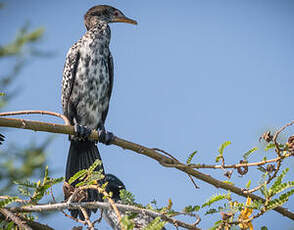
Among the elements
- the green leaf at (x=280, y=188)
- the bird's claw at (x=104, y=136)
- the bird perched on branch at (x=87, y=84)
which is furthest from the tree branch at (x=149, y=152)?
the bird perched on branch at (x=87, y=84)

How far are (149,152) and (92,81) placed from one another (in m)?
1.65

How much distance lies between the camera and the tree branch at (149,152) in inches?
75.1

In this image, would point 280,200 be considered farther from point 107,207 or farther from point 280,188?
point 107,207

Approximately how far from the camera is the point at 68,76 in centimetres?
371

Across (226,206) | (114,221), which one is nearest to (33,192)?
(226,206)

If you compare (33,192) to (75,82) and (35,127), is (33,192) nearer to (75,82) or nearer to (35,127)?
(35,127)

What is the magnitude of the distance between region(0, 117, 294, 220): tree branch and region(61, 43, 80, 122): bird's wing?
1.46 m

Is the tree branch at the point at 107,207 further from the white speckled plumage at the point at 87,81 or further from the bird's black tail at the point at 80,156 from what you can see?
the white speckled plumage at the point at 87,81

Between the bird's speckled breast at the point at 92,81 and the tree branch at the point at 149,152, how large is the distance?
1.40 meters

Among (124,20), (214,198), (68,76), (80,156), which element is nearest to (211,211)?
(214,198)

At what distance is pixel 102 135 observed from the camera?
2.98 meters

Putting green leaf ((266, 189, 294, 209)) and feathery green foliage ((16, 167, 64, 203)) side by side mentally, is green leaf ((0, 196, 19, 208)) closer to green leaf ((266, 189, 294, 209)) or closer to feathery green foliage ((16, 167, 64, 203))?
feathery green foliage ((16, 167, 64, 203))

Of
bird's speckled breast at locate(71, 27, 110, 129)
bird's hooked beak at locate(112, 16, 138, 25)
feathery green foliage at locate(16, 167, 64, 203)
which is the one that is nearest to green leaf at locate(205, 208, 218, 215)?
feathery green foliage at locate(16, 167, 64, 203)

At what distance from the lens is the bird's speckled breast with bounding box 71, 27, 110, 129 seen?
3.66 meters
